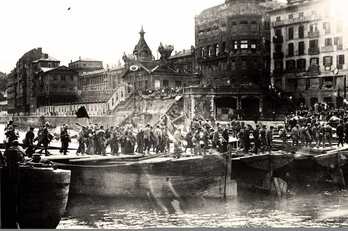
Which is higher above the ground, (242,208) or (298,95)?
(298,95)

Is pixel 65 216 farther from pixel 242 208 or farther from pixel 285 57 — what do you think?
pixel 285 57

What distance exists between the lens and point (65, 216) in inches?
273

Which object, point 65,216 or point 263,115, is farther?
point 263,115

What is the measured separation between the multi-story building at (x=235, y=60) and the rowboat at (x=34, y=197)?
9.40 m

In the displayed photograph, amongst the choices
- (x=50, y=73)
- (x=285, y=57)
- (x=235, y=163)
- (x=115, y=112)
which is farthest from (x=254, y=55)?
(x=50, y=73)

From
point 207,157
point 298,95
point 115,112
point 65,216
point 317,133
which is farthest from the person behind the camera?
point 298,95

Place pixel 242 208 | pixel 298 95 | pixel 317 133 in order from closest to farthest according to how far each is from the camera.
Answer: pixel 242 208, pixel 317 133, pixel 298 95

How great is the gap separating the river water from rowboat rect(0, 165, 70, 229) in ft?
2.22

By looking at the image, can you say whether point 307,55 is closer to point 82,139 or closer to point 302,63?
point 302,63

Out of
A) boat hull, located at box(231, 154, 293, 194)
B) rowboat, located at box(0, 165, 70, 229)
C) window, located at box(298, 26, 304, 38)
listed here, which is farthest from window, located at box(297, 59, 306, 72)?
rowboat, located at box(0, 165, 70, 229)

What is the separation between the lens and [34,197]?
5746 millimetres

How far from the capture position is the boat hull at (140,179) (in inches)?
299

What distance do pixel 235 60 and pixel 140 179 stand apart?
13.2 m

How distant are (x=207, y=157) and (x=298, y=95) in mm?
8580
